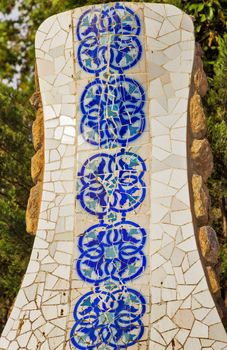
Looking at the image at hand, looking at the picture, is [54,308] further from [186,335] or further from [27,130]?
[27,130]

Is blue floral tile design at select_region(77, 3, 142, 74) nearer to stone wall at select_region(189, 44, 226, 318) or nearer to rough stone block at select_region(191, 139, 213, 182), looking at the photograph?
stone wall at select_region(189, 44, 226, 318)

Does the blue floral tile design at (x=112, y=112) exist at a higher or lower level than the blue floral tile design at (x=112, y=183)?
higher

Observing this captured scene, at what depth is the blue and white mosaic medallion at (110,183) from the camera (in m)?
5.12

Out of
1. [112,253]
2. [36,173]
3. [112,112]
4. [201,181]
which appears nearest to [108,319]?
[112,253]

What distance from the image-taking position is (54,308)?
17.2 ft

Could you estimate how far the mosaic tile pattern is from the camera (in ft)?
16.7

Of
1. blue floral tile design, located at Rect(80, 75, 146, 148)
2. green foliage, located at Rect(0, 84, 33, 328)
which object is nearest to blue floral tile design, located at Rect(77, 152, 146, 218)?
blue floral tile design, located at Rect(80, 75, 146, 148)

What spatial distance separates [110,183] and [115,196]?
3.7 inches

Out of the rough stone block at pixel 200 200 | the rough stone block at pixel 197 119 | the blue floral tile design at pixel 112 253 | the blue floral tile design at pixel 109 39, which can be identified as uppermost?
the blue floral tile design at pixel 109 39

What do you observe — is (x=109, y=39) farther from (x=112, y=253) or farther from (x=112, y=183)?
(x=112, y=253)

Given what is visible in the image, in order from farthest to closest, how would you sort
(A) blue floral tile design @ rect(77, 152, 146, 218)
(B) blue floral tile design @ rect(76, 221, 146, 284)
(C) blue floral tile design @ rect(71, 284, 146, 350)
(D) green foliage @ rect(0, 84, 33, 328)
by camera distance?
1. (D) green foliage @ rect(0, 84, 33, 328)
2. (A) blue floral tile design @ rect(77, 152, 146, 218)
3. (B) blue floral tile design @ rect(76, 221, 146, 284)
4. (C) blue floral tile design @ rect(71, 284, 146, 350)

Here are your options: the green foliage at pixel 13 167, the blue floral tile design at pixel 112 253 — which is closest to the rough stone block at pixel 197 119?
the blue floral tile design at pixel 112 253

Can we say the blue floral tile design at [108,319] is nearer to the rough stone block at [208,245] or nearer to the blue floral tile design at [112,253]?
the blue floral tile design at [112,253]

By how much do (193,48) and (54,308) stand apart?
1.94m
